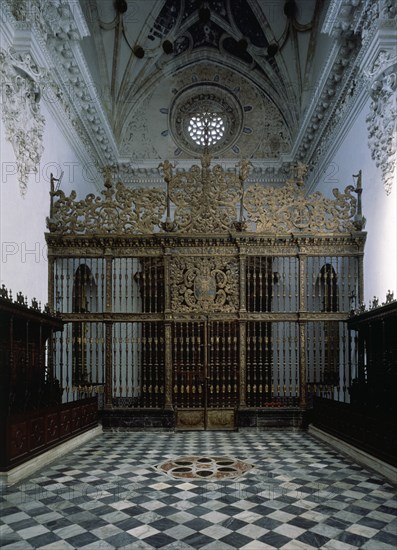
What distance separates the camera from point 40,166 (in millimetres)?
10453

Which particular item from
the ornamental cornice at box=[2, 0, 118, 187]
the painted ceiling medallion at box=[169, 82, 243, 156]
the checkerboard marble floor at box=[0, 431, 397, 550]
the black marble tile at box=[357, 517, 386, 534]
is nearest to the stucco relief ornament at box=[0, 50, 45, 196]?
the ornamental cornice at box=[2, 0, 118, 187]

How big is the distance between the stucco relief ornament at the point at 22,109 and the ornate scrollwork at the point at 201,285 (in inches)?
141

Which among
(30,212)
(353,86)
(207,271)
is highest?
(353,86)

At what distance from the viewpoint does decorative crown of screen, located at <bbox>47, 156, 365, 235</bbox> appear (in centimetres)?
1140

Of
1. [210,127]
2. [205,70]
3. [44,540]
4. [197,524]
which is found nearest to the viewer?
[44,540]

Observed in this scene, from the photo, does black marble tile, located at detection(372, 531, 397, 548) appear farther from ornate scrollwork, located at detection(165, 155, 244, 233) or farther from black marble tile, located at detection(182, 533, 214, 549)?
ornate scrollwork, located at detection(165, 155, 244, 233)

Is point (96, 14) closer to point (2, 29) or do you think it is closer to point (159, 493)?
point (2, 29)

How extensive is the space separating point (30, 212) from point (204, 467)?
5.75 meters

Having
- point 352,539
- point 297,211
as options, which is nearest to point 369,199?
point 297,211

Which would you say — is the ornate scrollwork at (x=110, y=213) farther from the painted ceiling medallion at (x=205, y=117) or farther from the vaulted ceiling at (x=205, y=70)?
the painted ceiling medallion at (x=205, y=117)

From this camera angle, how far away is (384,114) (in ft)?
30.9

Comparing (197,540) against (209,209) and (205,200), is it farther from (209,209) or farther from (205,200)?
(205,200)

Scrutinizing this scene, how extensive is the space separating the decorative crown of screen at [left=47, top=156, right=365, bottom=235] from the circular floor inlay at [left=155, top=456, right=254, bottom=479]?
5.11 meters

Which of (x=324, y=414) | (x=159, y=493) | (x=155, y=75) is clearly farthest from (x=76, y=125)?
(x=159, y=493)
